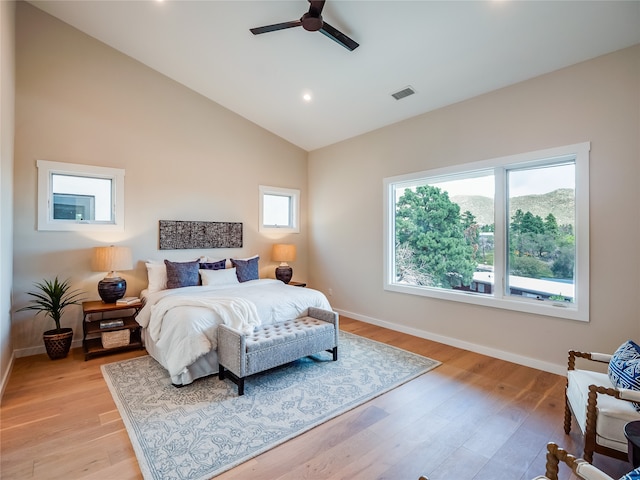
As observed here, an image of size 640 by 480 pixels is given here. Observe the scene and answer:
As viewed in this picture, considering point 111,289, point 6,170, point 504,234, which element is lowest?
point 111,289

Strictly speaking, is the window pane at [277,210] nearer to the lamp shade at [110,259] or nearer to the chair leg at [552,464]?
the lamp shade at [110,259]

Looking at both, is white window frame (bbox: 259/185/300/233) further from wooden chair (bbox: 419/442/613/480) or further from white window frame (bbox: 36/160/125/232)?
wooden chair (bbox: 419/442/613/480)

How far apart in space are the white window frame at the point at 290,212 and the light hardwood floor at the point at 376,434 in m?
3.37

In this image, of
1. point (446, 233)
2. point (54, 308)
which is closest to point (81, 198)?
point (54, 308)

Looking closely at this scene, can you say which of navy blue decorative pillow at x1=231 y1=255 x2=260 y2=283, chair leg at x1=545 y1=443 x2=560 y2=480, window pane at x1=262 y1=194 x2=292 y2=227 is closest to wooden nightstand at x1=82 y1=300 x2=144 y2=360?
navy blue decorative pillow at x1=231 y1=255 x2=260 y2=283

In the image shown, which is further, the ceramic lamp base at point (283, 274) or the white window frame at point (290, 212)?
the white window frame at point (290, 212)

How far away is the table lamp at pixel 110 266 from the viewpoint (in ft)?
12.7

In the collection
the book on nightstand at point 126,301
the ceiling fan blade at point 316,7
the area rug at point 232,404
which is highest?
the ceiling fan blade at point 316,7

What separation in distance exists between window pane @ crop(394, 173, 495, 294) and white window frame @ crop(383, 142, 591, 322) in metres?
0.11

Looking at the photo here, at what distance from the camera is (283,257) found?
5.58 meters

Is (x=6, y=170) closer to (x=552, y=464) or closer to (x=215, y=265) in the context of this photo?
(x=215, y=265)

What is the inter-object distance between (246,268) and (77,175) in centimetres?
256

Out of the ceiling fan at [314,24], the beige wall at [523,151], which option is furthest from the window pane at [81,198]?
the beige wall at [523,151]

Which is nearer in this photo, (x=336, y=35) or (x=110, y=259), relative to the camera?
(x=336, y=35)
